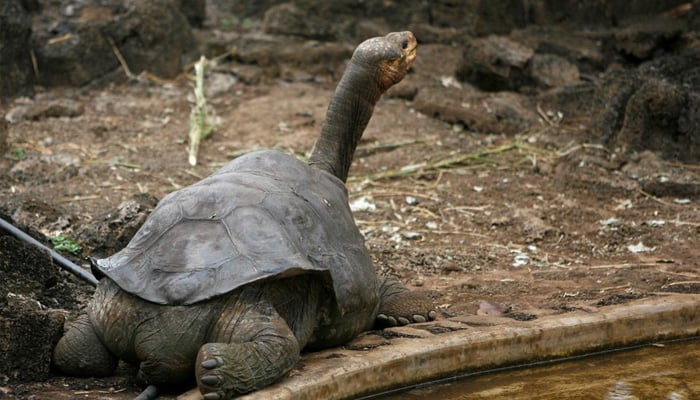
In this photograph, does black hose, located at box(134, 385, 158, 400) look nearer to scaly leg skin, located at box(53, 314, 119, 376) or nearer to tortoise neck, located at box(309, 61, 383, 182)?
scaly leg skin, located at box(53, 314, 119, 376)

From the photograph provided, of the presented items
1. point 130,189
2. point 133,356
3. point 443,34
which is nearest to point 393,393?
point 133,356

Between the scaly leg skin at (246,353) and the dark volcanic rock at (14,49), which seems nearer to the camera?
the scaly leg skin at (246,353)

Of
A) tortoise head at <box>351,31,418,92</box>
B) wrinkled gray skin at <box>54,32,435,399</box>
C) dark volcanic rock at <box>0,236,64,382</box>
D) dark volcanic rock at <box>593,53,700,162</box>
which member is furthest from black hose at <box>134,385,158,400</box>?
dark volcanic rock at <box>593,53,700,162</box>

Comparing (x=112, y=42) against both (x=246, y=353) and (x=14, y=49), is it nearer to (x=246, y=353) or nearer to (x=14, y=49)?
(x=14, y=49)

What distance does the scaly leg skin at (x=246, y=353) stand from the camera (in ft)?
11.3

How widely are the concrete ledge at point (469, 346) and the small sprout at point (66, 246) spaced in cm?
176

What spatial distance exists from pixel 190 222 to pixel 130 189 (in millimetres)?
3594

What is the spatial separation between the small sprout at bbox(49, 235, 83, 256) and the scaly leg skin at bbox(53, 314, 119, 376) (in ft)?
5.12

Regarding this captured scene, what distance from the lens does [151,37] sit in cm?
1056

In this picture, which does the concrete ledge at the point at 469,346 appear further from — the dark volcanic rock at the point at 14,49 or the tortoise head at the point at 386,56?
the dark volcanic rock at the point at 14,49

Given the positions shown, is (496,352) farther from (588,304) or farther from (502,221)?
(502,221)

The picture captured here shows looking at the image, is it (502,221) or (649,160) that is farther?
(649,160)

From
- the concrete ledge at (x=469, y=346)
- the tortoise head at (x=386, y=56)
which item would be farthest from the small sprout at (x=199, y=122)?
the concrete ledge at (x=469, y=346)

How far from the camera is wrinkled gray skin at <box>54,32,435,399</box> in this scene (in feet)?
12.0
